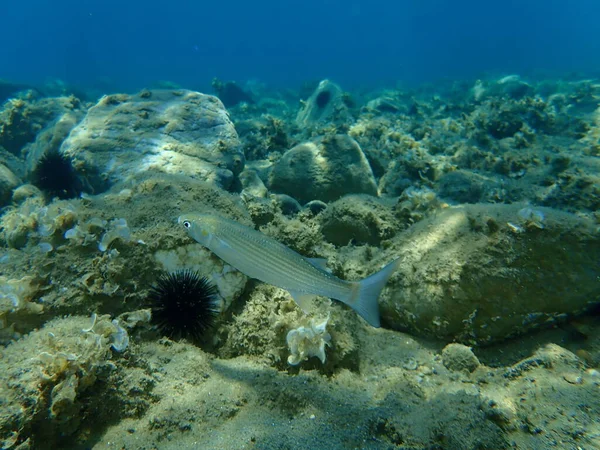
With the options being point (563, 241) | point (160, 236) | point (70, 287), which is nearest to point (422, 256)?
point (563, 241)

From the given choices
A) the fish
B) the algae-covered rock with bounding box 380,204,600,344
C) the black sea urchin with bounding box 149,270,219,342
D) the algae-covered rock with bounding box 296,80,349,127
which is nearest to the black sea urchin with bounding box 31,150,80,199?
the black sea urchin with bounding box 149,270,219,342

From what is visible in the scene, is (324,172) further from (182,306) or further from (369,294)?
(369,294)

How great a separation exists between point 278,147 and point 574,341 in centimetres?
928

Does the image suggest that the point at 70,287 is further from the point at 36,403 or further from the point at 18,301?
the point at 36,403

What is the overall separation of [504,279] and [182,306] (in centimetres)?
342

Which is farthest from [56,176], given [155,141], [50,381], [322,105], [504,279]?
[322,105]

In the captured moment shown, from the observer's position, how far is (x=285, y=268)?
255cm

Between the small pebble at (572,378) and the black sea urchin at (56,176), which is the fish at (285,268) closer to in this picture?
the small pebble at (572,378)

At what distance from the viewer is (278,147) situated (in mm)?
10797

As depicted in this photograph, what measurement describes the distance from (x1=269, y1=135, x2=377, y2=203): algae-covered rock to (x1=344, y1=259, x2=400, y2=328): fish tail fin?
4744mm

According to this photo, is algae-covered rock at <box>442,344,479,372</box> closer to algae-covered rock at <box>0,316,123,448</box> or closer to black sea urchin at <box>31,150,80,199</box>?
algae-covered rock at <box>0,316,123,448</box>

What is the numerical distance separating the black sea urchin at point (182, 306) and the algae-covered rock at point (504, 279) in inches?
84.6

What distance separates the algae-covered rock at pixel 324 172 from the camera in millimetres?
7094

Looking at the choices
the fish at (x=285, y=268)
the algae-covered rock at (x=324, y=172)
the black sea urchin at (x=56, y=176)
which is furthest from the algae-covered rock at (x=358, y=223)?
the black sea urchin at (x=56, y=176)
